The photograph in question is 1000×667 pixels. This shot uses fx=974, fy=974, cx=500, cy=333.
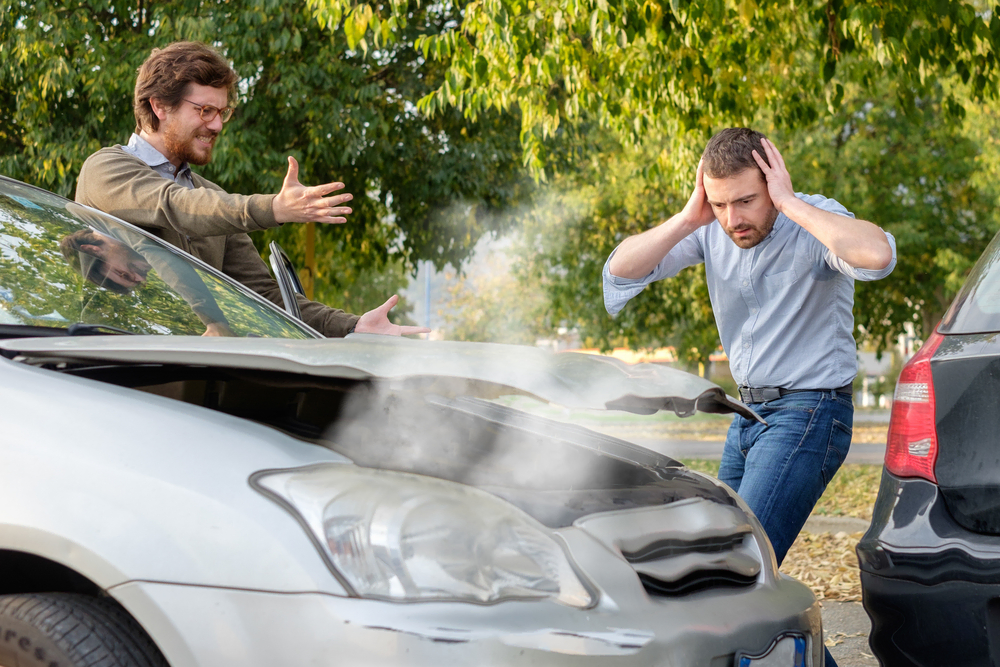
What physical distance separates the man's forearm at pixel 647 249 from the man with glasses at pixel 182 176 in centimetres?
69

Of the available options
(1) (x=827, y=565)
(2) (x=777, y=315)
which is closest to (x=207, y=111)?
(2) (x=777, y=315)

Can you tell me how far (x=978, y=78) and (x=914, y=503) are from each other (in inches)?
201

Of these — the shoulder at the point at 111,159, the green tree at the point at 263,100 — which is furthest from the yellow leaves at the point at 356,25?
the shoulder at the point at 111,159

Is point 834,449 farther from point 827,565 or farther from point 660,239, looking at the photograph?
point 827,565

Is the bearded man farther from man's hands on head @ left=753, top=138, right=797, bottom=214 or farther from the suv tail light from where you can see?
the suv tail light

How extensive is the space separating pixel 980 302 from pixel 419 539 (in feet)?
5.73

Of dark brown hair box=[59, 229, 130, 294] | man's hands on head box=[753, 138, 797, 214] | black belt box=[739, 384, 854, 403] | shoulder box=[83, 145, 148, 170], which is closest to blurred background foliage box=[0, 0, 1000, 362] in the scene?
man's hands on head box=[753, 138, 797, 214]

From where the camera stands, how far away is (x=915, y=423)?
2533 mm

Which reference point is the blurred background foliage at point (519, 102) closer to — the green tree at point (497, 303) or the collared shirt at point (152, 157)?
the green tree at point (497, 303)

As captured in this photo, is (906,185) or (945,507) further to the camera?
(906,185)

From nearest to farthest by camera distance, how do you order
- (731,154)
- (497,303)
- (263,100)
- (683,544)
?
(683,544)
(731,154)
(263,100)
(497,303)

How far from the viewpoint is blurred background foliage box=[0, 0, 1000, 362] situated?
6.19 metres

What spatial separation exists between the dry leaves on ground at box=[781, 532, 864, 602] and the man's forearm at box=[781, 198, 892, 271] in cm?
254

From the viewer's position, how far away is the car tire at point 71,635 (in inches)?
60.6
